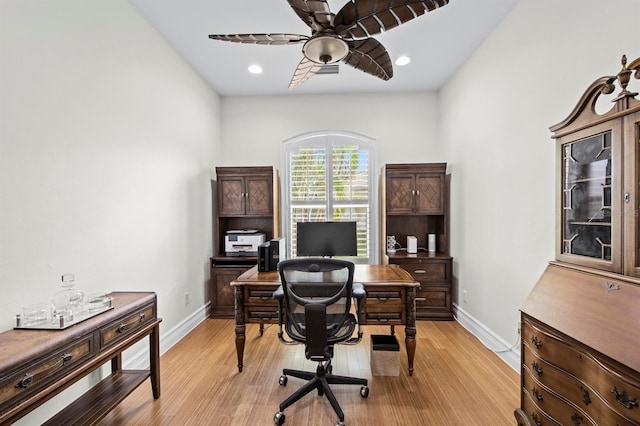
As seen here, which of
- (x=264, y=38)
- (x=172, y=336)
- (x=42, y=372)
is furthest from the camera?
(x=172, y=336)

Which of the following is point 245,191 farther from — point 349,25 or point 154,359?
point 349,25

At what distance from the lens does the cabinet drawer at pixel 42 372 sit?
3.62 ft

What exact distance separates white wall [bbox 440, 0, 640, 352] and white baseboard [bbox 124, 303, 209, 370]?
10.8 ft

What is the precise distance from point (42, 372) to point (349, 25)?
2349 mm

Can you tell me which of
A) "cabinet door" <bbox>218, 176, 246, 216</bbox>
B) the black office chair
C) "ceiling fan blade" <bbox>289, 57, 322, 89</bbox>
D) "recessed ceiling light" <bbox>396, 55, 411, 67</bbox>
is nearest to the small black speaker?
the black office chair

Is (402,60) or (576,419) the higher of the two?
(402,60)

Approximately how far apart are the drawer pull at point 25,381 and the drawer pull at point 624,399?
2392mm

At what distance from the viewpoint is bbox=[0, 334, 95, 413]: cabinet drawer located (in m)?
1.10

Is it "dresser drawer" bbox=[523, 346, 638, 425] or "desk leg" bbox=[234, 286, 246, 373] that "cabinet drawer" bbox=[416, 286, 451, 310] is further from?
"desk leg" bbox=[234, 286, 246, 373]

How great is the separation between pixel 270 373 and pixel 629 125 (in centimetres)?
284

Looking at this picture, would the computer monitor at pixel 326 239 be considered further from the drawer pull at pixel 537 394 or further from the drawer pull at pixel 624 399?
the drawer pull at pixel 624 399

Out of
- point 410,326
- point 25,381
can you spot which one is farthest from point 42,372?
point 410,326

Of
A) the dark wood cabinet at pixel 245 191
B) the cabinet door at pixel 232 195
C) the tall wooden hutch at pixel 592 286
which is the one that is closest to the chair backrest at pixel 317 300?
the tall wooden hutch at pixel 592 286

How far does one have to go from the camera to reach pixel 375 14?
5.17 feet
